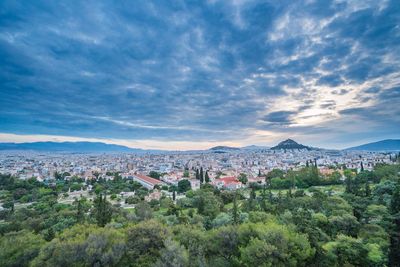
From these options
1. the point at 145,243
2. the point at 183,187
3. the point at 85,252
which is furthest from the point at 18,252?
the point at 183,187

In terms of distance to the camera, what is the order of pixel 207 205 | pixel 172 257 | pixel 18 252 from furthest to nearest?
pixel 207 205 → pixel 18 252 → pixel 172 257

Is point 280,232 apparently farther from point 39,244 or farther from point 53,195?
point 53,195

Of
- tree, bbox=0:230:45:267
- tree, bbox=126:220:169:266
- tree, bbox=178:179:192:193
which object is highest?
tree, bbox=126:220:169:266

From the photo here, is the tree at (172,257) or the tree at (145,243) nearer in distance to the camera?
the tree at (172,257)

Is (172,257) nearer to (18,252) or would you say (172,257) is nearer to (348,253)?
(18,252)

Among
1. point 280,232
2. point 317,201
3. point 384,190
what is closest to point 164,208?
point 317,201

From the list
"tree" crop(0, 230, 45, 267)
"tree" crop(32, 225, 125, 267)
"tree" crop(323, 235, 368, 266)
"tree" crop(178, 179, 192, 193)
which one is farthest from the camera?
"tree" crop(178, 179, 192, 193)

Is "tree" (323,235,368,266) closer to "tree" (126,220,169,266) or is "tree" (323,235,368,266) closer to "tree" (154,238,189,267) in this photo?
"tree" (154,238,189,267)

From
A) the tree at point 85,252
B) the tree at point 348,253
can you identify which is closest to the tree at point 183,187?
the tree at point 348,253

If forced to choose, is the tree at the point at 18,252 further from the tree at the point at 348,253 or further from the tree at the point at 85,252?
the tree at the point at 348,253

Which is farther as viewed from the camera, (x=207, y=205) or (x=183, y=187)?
(x=183, y=187)

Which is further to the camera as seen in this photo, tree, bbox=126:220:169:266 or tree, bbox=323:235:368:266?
tree, bbox=323:235:368:266

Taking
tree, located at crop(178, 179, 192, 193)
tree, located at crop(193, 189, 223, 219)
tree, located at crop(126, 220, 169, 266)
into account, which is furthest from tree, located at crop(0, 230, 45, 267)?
tree, located at crop(178, 179, 192, 193)
